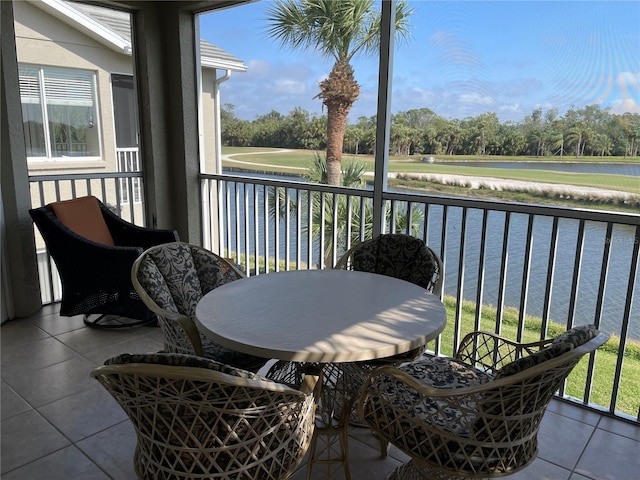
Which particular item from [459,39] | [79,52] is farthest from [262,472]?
[459,39]

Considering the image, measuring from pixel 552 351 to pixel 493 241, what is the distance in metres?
3.02

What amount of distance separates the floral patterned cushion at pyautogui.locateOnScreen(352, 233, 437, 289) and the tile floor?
85 centimetres

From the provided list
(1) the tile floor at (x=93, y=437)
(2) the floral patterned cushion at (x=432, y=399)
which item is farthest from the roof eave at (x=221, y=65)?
(2) the floral patterned cushion at (x=432, y=399)

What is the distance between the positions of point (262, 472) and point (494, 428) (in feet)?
2.33

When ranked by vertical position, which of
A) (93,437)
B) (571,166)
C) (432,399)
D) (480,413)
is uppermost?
(571,166)

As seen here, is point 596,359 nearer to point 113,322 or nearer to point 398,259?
point 398,259

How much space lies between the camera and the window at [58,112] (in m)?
3.94

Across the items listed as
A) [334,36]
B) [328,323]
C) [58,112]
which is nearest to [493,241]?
[328,323]

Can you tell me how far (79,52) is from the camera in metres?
4.41

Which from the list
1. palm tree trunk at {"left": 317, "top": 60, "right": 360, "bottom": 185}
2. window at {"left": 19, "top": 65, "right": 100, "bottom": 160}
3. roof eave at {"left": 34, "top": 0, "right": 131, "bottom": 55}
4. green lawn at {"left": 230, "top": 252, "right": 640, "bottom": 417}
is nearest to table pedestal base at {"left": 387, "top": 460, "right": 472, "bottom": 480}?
green lawn at {"left": 230, "top": 252, "right": 640, "bottom": 417}

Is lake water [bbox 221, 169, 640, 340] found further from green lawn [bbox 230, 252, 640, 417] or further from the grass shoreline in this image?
the grass shoreline

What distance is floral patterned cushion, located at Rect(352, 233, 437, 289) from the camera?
2.47 m

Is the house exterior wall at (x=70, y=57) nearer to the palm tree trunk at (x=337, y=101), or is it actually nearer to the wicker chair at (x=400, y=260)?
the palm tree trunk at (x=337, y=101)

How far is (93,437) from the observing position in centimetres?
226
